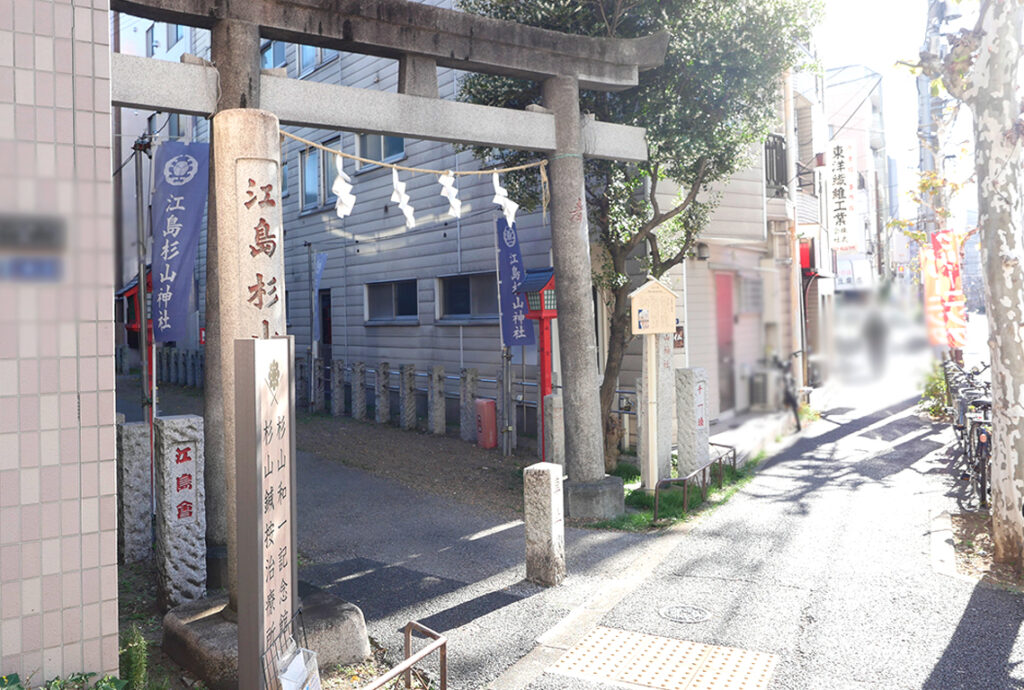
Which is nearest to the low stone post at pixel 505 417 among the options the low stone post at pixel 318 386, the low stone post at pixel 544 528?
the low stone post at pixel 544 528

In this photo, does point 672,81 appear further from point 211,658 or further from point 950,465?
point 211,658

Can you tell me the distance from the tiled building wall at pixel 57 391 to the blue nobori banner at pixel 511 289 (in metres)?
9.06

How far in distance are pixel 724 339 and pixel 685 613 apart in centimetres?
335

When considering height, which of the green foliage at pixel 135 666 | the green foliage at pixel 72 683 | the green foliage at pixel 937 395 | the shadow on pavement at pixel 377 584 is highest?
the green foliage at pixel 937 395

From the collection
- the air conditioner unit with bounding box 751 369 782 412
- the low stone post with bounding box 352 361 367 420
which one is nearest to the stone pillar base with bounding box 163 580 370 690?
the air conditioner unit with bounding box 751 369 782 412

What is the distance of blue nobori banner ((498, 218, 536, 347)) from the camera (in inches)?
514

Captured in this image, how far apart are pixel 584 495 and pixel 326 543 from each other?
3.17 metres

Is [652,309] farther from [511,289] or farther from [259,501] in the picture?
[259,501]

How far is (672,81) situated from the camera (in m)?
11.0

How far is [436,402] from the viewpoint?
16516 millimetres

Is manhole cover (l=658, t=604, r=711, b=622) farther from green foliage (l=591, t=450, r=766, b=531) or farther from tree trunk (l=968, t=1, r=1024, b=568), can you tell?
tree trunk (l=968, t=1, r=1024, b=568)

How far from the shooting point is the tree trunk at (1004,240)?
7.25 m

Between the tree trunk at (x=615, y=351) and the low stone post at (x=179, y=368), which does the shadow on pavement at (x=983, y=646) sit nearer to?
the tree trunk at (x=615, y=351)

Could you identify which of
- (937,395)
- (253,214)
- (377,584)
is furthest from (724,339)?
(937,395)
